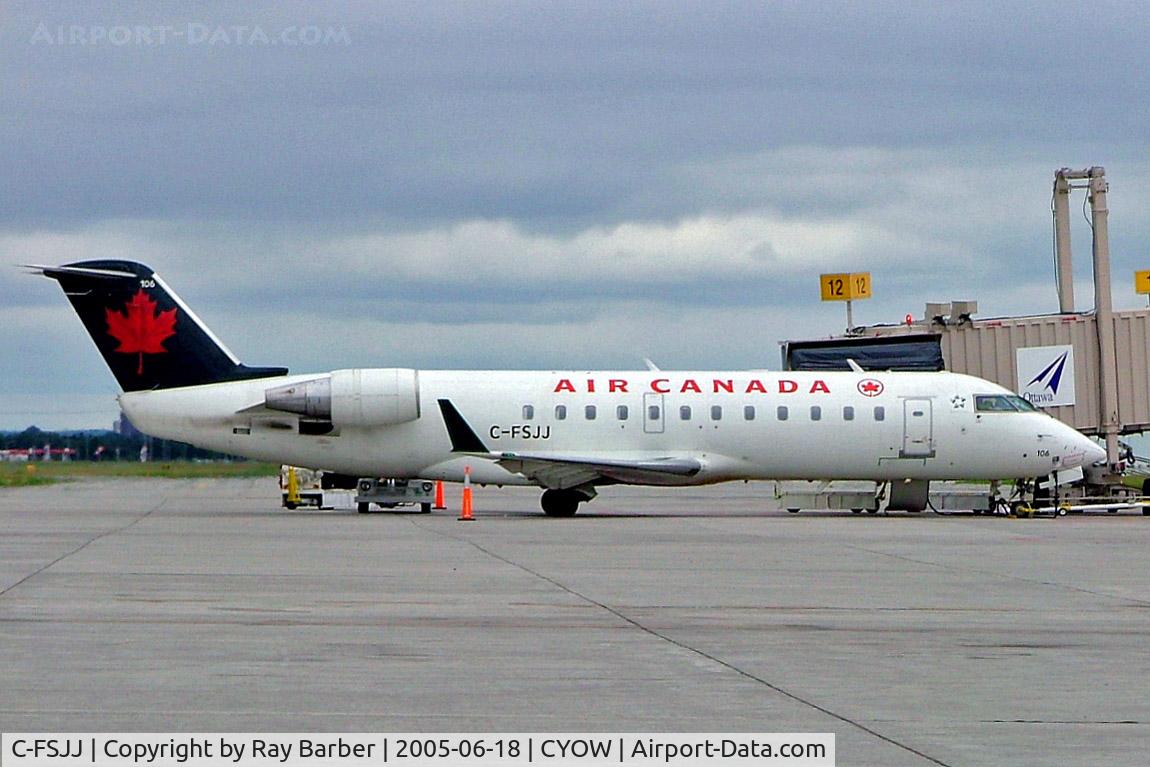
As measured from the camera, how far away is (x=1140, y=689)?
10.6 m

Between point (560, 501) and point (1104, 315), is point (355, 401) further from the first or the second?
point (1104, 315)

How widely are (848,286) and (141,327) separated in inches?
723

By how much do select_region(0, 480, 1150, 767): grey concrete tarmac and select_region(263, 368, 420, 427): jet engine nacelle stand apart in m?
7.36

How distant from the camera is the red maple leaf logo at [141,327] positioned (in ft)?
110

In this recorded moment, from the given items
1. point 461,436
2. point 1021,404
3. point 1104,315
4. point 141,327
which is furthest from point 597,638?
point 1104,315

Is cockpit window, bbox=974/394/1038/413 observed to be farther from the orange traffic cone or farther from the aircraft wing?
the orange traffic cone

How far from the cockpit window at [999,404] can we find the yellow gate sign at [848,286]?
25.1 ft

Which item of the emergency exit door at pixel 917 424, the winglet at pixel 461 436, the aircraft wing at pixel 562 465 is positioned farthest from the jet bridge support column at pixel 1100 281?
the winglet at pixel 461 436

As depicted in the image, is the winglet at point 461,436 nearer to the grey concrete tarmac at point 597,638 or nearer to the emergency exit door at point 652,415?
the emergency exit door at point 652,415

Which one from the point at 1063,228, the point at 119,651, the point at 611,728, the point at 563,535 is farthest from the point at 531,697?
the point at 1063,228

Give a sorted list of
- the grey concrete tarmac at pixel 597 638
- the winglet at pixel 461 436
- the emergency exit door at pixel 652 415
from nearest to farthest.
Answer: the grey concrete tarmac at pixel 597 638 → the winglet at pixel 461 436 → the emergency exit door at pixel 652 415

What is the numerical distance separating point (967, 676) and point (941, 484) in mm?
36105

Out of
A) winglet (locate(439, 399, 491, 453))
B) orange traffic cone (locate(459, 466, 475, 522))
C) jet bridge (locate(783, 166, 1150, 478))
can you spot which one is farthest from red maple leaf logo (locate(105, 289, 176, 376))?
jet bridge (locate(783, 166, 1150, 478))

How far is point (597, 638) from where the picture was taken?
12.9 meters
